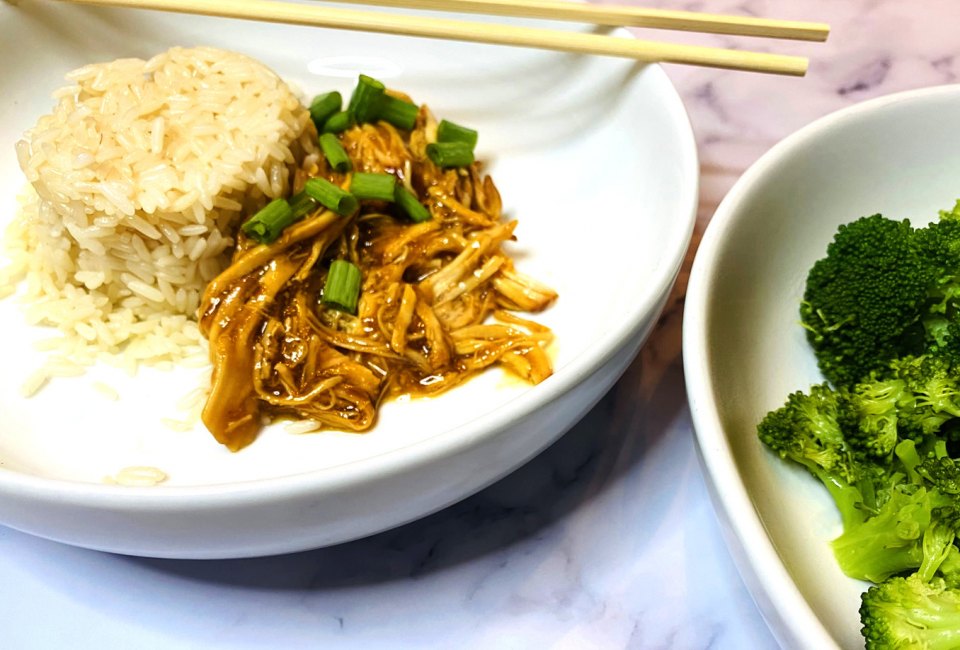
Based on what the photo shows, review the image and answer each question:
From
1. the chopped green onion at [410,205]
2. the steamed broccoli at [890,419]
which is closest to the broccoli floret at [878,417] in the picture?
the steamed broccoli at [890,419]

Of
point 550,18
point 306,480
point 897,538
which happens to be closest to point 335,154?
point 550,18

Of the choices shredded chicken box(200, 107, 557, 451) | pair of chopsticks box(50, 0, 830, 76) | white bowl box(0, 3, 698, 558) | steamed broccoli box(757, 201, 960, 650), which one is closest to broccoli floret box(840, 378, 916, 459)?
steamed broccoli box(757, 201, 960, 650)

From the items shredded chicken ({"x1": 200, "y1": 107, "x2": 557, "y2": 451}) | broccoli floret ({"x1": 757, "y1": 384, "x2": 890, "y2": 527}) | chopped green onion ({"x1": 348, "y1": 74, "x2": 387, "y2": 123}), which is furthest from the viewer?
chopped green onion ({"x1": 348, "y1": 74, "x2": 387, "y2": 123})

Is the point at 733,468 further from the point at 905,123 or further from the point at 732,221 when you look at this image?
the point at 905,123

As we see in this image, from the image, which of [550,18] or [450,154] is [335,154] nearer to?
[450,154]

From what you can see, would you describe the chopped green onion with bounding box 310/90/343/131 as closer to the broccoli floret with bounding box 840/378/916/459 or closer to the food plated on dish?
the food plated on dish

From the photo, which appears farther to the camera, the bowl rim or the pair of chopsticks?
the pair of chopsticks

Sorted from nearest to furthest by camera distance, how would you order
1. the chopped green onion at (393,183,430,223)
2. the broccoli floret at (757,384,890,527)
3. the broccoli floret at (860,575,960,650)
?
the broccoli floret at (860,575,960,650) → the broccoli floret at (757,384,890,527) → the chopped green onion at (393,183,430,223)

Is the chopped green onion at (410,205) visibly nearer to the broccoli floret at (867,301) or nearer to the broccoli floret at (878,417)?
the broccoli floret at (867,301)
